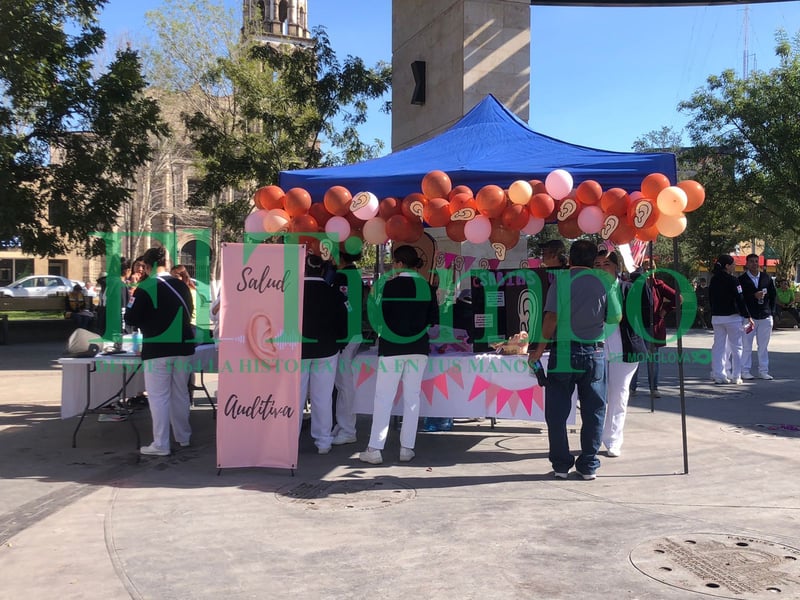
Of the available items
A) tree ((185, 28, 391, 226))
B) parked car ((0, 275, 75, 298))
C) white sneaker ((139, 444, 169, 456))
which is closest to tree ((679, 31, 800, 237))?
tree ((185, 28, 391, 226))

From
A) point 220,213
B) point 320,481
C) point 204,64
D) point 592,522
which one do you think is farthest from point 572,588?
point 204,64

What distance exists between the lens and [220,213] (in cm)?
1850

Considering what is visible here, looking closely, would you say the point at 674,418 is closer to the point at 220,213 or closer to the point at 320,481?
the point at 320,481

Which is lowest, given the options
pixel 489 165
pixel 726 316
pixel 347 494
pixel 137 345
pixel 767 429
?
pixel 347 494

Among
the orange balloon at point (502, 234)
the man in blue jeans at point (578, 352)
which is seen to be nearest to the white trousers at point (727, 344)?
the orange balloon at point (502, 234)

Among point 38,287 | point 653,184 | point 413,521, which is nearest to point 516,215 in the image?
point 653,184

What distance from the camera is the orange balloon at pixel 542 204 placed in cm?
627

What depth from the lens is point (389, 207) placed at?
6.77 metres

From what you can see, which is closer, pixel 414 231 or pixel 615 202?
pixel 615 202

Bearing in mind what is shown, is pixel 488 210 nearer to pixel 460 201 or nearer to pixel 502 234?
pixel 460 201

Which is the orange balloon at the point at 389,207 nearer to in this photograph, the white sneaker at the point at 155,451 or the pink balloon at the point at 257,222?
the pink balloon at the point at 257,222

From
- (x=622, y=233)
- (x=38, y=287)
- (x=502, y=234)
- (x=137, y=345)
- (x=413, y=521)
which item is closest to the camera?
(x=413, y=521)

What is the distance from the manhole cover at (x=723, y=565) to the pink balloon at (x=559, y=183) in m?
2.99

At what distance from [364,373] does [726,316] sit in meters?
6.61
